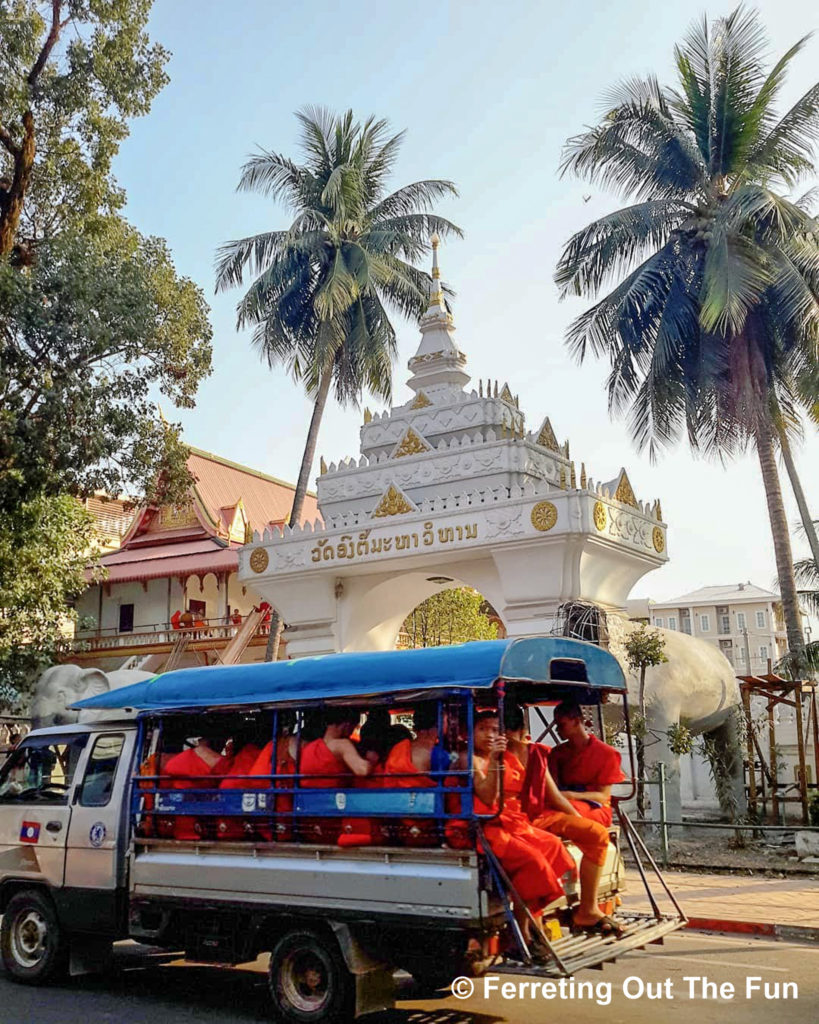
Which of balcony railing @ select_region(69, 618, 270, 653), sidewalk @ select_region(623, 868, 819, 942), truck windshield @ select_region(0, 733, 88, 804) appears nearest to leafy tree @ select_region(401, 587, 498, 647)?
balcony railing @ select_region(69, 618, 270, 653)

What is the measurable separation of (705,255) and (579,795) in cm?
1489

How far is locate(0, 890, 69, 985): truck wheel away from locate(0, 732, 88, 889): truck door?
20cm

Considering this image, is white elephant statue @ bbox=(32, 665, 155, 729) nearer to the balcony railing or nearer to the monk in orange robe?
the balcony railing

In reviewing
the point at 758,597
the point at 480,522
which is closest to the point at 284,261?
the point at 480,522

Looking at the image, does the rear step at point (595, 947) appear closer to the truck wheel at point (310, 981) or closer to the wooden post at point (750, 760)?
the truck wheel at point (310, 981)

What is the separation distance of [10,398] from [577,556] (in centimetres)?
847

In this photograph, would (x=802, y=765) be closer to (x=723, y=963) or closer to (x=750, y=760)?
(x=750, y=760)

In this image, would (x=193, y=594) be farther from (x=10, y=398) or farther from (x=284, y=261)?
(x=10, y=398)

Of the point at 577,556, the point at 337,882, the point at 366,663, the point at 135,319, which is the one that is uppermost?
the point at 135,319

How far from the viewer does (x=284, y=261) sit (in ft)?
72.7

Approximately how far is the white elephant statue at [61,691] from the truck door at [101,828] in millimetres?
10138

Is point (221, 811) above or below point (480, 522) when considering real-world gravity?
below

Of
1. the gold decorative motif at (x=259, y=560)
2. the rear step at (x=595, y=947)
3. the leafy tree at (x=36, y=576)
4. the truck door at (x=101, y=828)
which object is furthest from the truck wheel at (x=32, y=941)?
the gold decorative motif at (x=259, y=560)

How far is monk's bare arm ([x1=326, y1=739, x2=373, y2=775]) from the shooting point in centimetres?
612
